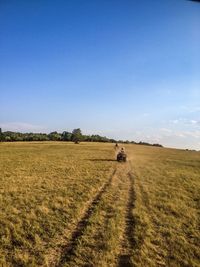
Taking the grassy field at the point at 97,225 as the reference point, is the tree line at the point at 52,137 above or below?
above

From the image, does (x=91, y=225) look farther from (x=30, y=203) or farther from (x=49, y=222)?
(x=30, y=203)

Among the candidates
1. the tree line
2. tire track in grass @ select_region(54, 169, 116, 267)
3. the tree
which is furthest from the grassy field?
the tree

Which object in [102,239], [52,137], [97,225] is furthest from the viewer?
[52,137]

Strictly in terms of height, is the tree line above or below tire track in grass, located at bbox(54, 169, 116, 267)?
above

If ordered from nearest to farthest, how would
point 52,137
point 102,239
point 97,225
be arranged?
1. point 102,239
2. point 97,225
3. point 52,137

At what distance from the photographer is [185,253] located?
8.81 metres

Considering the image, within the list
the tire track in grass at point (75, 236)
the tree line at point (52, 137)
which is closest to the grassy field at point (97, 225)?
the tire track in grass at point (75, 236)

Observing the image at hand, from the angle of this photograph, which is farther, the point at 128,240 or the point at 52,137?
the point at 52,137

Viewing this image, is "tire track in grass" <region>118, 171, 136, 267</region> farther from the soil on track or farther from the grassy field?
the soil on track

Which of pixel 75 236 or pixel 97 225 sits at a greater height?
pixel 97 225

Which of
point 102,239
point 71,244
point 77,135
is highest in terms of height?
point 77,135

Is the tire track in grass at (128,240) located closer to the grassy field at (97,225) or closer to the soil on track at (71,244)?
the grassy field at (97,225)

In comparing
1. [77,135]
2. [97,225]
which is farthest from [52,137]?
[97,225]

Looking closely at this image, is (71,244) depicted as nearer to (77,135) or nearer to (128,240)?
(128,240)
